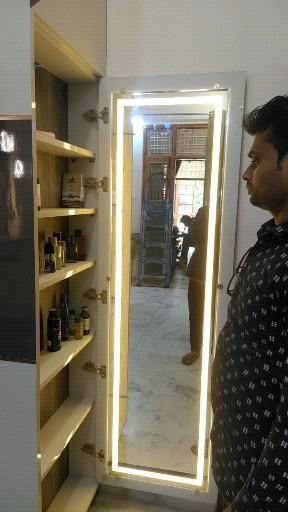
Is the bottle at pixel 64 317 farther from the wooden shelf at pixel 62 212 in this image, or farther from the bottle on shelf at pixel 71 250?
the wooden shelf at pixel 62 212

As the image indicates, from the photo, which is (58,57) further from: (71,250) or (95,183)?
(71,250)

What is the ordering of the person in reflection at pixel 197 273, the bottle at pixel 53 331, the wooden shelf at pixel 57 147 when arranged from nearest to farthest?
the wooden shelf at pixel 57 147 < the bottle at pixel 53 331 < the person in reflection at pixel 197 273

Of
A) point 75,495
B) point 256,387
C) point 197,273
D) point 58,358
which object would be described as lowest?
point 75,495

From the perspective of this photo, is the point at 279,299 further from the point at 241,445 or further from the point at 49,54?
the point at 49,54

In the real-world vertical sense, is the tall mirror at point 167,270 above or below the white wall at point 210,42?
below

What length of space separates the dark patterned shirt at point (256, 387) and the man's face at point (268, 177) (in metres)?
0.07

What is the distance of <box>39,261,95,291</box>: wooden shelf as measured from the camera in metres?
1.22

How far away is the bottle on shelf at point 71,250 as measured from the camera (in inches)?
65.0

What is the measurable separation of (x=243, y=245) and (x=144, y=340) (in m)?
1.74

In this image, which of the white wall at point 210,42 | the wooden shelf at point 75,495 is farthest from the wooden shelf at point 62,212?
the wooden shelf at point 75,495

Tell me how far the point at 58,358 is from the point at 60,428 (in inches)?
14.5

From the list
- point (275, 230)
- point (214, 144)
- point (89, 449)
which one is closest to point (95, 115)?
point (214, 144)

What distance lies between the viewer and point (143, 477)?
5.97 ft

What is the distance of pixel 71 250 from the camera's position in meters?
1.65
